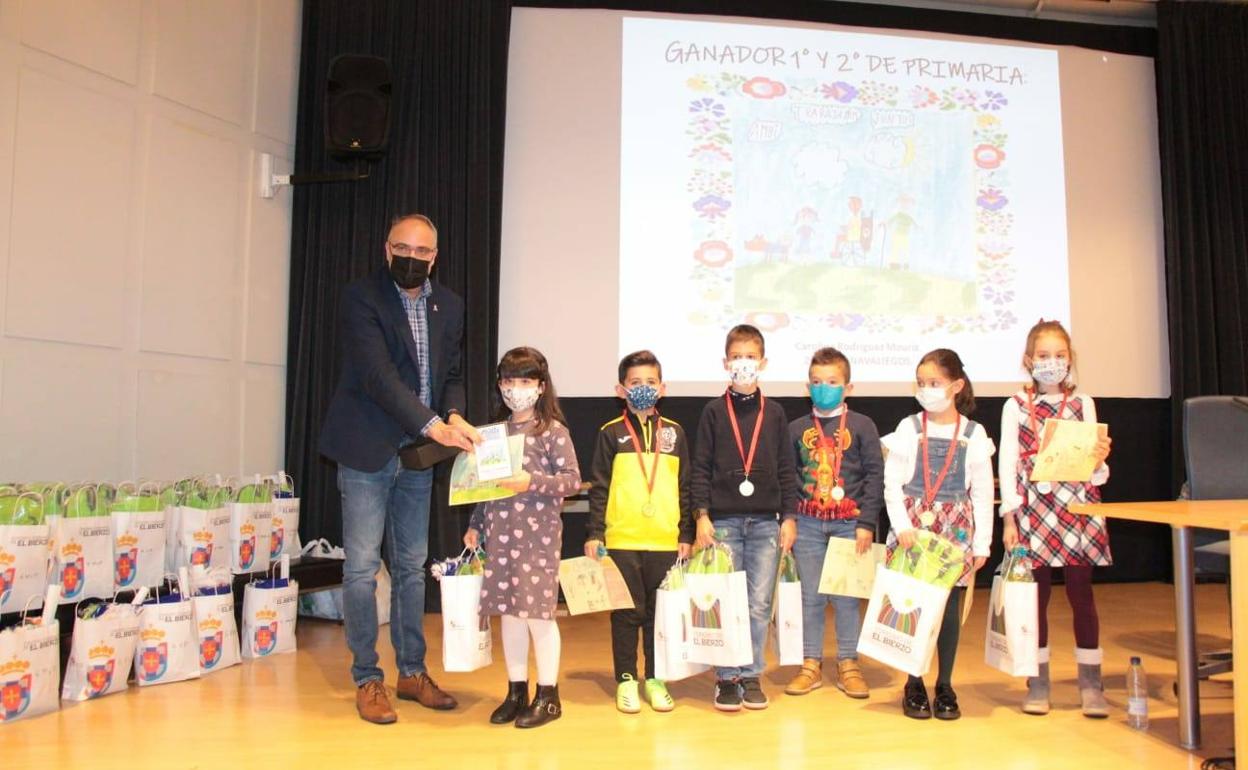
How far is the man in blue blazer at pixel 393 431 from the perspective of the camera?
2852 mm

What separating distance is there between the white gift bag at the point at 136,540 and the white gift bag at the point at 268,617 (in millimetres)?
413

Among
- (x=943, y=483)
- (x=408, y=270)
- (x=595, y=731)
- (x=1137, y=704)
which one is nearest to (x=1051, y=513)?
(x=943, y=483)

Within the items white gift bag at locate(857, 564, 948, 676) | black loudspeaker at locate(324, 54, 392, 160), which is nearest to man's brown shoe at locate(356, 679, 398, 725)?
white gift bag at locate(857, 564, 948, 676)

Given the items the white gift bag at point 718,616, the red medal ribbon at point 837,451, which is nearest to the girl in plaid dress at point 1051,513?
the red medal ribbon at point 837,451

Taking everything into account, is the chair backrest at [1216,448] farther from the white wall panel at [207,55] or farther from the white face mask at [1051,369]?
the white wall panel at [207,55]

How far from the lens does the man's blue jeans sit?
288 cm

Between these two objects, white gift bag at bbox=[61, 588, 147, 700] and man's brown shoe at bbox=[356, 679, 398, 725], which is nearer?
man's brown shoe at bbox=[356, 679, 398, 725]

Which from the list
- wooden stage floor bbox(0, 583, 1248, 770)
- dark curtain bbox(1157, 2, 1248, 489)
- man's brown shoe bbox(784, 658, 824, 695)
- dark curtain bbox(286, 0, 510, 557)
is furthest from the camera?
dark curtain bbox(1157, 2, 1248, 489)

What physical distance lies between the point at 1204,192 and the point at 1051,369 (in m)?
3.66

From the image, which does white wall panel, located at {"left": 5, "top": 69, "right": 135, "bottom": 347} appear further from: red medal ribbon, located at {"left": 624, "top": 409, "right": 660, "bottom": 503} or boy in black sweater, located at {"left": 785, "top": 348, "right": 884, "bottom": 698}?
boy in black sweater, located at {"left": 785, "top": 348, "right": 884, "bottom": 698}

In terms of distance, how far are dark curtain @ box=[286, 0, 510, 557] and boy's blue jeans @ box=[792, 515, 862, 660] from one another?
89.7 inches

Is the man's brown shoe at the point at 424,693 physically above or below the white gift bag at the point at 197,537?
below

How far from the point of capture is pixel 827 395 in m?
3.25

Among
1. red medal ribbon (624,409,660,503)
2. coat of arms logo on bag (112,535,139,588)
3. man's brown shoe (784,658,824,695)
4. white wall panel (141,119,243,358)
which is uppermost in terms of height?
white wall panel (141,119,243,358)
